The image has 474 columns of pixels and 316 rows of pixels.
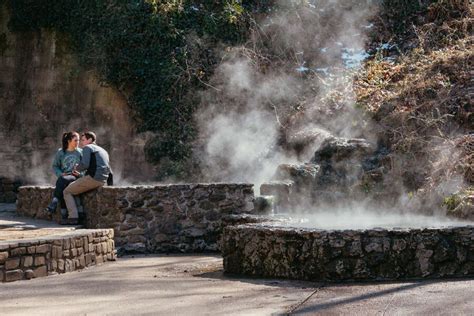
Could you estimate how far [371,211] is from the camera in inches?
507

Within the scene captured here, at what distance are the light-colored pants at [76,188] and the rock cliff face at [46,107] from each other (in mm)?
6131

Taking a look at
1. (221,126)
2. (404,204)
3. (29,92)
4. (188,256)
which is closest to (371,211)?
(404,204)

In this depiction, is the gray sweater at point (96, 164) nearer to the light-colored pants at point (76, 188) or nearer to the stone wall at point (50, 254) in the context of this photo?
the light-colored pants at point (76, 188)

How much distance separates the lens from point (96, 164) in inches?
443

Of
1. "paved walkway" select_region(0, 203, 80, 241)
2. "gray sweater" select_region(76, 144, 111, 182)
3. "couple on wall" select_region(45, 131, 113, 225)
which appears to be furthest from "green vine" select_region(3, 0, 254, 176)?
"gray sweater" select_region(76, 144, 111, 182)

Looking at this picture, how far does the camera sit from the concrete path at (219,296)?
221 inches

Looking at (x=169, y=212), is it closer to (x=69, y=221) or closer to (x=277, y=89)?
(x=69, y=221)

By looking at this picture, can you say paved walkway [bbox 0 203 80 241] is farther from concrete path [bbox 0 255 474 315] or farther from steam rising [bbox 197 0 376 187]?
steam rising [bbox 197 0 376 187]

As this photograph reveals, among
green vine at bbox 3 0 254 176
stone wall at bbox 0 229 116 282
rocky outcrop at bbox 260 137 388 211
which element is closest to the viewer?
stone wall at bbox 0 229 116 282

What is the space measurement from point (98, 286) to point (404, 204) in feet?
24.0

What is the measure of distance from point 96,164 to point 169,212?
140 centimetres

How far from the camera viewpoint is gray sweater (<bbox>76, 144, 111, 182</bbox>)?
11.2 metres

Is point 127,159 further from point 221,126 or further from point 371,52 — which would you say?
point 371,52

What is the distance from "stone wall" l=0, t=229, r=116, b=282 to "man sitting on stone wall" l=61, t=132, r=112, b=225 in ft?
6.12
